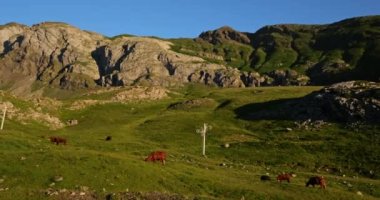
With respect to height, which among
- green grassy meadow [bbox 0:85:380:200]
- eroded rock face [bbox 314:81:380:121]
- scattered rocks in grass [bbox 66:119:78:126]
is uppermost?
eroded rock face [bbox 314:81:380:121]

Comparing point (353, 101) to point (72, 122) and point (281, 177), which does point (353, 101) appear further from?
point (72, 122)

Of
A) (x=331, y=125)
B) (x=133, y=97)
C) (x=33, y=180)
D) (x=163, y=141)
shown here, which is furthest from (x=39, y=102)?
(x=33, y=180)

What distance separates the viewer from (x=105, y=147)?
85.6m

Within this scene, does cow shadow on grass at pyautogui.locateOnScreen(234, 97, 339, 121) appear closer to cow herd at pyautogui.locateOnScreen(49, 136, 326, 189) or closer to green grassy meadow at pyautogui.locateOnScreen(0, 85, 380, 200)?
green grassy meadow at pyautogui.locateOnScreen(0, 85, 380, 200)

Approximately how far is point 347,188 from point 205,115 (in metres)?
84.5

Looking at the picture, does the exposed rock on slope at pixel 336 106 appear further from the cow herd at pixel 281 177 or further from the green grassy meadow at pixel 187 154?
the cow herd at pixel 281 177

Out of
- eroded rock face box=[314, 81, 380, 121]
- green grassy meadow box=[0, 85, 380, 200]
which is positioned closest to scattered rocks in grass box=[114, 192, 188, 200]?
green grassy meadow box=[0, 85, 380, 200]

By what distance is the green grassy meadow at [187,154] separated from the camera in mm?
43844

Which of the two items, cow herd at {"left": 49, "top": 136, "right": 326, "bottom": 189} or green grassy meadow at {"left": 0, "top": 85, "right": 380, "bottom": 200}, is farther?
cow herd at {"left": 49, "top": 136, "right": 326, "bottom": 189}

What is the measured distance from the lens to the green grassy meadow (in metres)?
43.8

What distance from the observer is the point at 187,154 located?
277ft

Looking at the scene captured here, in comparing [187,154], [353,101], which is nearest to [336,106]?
[353,101]

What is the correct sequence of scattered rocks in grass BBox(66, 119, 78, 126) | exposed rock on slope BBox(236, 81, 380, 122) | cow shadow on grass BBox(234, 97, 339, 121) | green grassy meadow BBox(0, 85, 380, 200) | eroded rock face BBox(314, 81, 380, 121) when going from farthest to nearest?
1. scattered rocks in grass BBox(66, 119, 78, 126)
2. cow shadow on grass BBox(234, 97, 339, 121)
3. exposed rock on slope BBox(236, 81, 380, 122)
4. eroded rock face BBox(314, 81, 380, 121)
5. green grassy meadow BBox(0, 85, 380, 200)

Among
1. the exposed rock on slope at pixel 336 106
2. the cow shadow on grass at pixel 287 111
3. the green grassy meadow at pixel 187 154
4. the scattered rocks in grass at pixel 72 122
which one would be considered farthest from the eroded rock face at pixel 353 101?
the scattered rocks in grass at pixel 72 122
